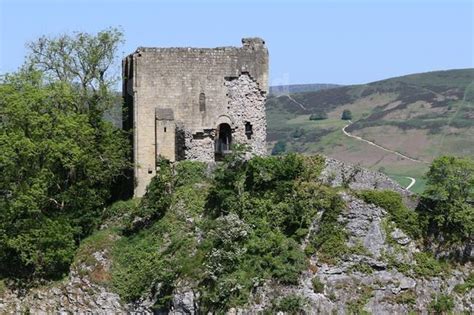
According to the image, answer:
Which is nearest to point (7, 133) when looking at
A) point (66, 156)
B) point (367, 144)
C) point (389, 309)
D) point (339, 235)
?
point (66, 156)

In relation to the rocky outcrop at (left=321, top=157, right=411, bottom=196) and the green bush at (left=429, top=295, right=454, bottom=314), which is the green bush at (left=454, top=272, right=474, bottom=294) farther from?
the rocky outcrop at (left=321, top=157, right=411, bottom=196)

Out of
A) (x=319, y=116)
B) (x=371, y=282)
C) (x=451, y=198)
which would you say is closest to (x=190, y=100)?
(x=371, y=282)

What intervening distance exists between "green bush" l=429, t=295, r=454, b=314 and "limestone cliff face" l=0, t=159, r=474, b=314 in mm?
170

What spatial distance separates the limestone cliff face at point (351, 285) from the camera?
36.9m

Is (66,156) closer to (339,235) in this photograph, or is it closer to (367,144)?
(339,235)

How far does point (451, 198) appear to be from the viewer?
38594 mm

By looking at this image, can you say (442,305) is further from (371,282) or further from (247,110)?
(247,110)

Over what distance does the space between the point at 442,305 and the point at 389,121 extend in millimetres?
94543

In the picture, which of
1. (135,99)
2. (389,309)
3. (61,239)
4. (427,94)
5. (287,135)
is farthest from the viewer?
(427,94)

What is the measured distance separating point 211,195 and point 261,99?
18.3 feet

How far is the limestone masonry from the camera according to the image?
42906 mm

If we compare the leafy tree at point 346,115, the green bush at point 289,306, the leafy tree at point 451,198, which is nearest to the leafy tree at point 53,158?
the green bush at point 289,306

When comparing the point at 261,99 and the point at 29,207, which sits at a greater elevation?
the point at 261,99

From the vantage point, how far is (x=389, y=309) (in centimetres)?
3688
